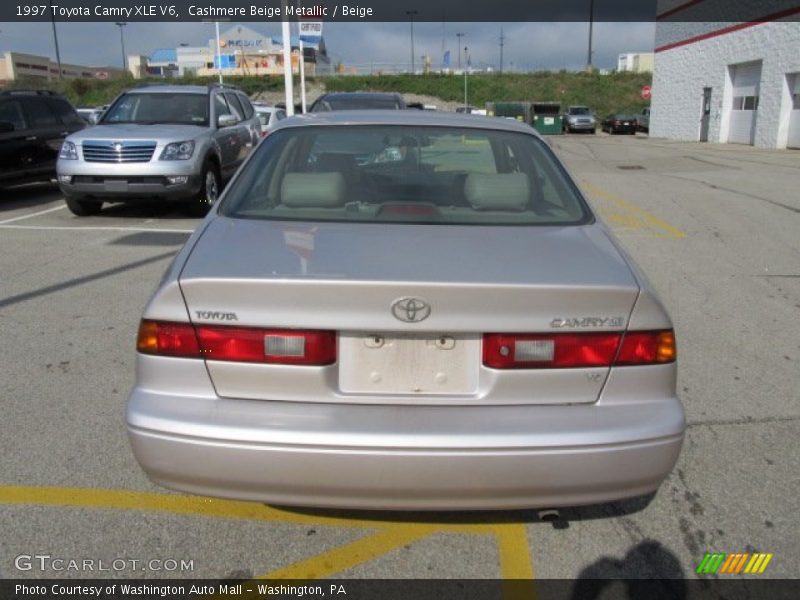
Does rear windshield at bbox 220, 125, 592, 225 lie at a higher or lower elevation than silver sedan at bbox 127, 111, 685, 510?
higher

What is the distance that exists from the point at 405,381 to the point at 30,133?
449 inches

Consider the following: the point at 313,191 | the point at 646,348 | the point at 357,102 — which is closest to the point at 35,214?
the point at 357,102

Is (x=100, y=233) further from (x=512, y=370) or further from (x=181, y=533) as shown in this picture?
(x=512, y=370)

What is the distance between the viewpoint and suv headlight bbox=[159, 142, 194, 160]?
941 centimetres

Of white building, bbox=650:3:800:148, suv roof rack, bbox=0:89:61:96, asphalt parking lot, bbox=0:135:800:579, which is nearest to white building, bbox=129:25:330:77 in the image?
white building, bbox=650:3:800:148

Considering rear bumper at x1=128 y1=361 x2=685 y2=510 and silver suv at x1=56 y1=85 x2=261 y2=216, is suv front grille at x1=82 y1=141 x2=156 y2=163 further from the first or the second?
rear bumper at x1=128 y1=361 x2=685 y2=510

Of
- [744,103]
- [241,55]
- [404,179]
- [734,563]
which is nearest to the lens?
[734,563]

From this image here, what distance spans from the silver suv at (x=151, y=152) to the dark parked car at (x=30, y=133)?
1.83m

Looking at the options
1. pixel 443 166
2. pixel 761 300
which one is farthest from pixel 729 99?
pixel 443 166

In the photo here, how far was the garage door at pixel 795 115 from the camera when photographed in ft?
81.7

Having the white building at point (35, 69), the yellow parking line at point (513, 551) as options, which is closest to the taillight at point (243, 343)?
the yellow parking line at point (513, 551)

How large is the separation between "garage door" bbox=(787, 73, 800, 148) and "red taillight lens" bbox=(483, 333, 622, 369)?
26600 millimetres

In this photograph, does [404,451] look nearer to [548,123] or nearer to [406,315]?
[406,315]

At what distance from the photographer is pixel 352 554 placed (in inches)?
108
